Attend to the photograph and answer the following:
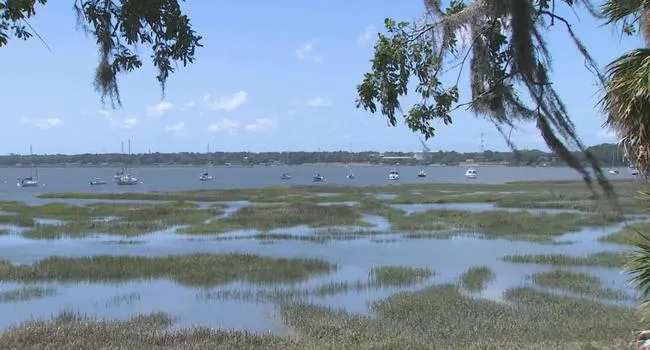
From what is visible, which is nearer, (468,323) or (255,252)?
(468,323)

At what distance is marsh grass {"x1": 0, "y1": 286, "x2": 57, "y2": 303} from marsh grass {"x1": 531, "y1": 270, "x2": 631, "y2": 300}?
1225 cm

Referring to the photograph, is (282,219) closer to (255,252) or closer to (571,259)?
(255,252)

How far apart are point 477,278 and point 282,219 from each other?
18480 millimetres

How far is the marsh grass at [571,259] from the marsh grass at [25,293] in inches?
528

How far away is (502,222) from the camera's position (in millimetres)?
33250

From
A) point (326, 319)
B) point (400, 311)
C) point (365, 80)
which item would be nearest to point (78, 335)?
point (326, 319)

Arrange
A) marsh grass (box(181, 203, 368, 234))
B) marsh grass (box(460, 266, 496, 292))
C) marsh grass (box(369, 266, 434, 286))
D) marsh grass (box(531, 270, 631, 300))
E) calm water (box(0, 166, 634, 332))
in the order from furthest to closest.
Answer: marsh grass (box(181, 203, 368, 234)) → marsh grass (box(369, 266, 434, 286)) → marsh grass (box(460, 266, 496, 292)) → marsh grass (box(531, 270, 631, 300)) → calm water (box(0, 166, 634, 332))

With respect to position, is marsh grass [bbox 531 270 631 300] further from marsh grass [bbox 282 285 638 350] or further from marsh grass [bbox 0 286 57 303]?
marsh grass [bbox 0 286 57 303]

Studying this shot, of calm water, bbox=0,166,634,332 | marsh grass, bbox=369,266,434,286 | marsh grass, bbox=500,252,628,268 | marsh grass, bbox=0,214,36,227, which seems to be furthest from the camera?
marsh grass, bbox=0,214,36,227

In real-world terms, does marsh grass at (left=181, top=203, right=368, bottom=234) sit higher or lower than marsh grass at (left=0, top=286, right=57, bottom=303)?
lower

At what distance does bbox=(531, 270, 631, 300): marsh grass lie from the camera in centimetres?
1608

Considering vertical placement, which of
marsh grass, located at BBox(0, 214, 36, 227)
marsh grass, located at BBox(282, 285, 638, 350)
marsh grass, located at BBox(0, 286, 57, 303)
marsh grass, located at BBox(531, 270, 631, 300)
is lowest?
marsh grass, located at BBox(0, 214, 36, 227)

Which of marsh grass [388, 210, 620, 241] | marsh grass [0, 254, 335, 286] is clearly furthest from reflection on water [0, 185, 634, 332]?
marsh grass [388, 210, 620, 241]

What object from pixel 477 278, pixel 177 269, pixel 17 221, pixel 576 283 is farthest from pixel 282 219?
pixel 576 283
